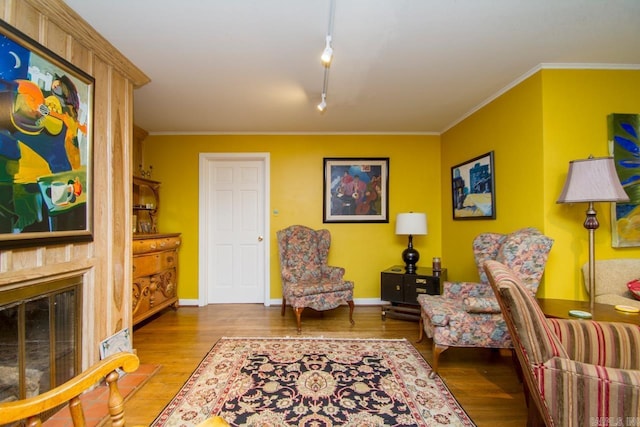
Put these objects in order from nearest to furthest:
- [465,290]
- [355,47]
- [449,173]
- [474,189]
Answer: [355,47] → [465,290] → [474,189] → [449,173]

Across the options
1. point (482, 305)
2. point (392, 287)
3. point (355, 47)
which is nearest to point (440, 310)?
point (482, 305)

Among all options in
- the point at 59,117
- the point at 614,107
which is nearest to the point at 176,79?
the point at 59,117

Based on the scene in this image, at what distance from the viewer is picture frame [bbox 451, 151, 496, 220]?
2.77 m

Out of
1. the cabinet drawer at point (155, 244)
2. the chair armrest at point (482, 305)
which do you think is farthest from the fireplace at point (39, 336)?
the chair armrest at point (482, 305)

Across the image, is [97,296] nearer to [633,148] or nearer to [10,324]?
[10,324]

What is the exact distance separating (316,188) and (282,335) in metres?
1.98

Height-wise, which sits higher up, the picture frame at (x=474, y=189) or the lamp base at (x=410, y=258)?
the picture frame at (x=474, y=189)

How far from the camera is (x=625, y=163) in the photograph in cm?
213

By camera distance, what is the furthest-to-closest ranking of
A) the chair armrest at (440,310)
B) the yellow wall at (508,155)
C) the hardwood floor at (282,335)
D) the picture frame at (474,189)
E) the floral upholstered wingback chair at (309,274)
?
the floral upholstered wingback chair at (309,274), the picture frame at (474,189), the yellow wall at (508,155), the chair armrest at (440,310), the hardwood floor at (282,335)

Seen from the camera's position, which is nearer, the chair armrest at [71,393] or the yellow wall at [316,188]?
the chair armrest at [71,393]

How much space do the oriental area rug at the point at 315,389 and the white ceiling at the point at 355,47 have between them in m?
2.43

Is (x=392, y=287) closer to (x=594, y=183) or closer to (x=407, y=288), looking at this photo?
(x=407, y=288)

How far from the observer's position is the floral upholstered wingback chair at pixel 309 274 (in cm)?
295

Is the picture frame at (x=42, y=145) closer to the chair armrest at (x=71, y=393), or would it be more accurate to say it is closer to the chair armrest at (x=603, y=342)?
the chair armrest at (x=71, y=393)
